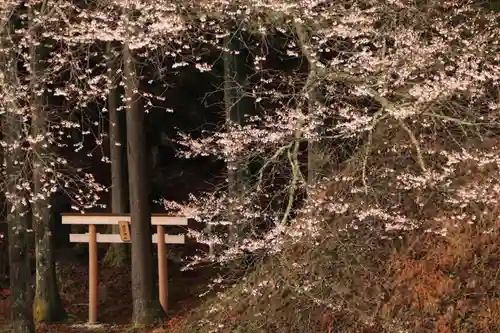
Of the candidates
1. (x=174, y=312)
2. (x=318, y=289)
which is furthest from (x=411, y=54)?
(x=174, y=312)

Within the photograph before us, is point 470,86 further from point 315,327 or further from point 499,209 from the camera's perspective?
point 315,327

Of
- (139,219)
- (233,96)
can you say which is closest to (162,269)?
(139,219)

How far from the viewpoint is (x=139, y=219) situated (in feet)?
38.4

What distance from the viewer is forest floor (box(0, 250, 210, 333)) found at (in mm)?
12727

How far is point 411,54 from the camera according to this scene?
31.3ft

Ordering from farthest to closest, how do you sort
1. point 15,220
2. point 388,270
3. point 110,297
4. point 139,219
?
point 110,297 → point 139,219 → point 15,220 → point 388,270

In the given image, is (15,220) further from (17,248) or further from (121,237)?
(121,237)

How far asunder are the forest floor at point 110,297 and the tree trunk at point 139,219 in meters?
0.39

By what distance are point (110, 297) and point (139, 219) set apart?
387 cm

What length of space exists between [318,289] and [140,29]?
4.91 m

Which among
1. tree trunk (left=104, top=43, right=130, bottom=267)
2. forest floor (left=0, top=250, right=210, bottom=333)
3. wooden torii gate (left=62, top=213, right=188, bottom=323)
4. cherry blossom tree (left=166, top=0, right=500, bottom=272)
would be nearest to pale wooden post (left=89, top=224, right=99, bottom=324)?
wooden torii gate (left=62, top=213, right=188, bottom=323)

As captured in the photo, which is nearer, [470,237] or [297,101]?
[470,237]

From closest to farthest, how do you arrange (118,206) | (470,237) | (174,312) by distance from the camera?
1. (470,237)
2. (174,312)
3. (118,206)

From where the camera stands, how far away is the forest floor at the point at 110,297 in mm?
12727
